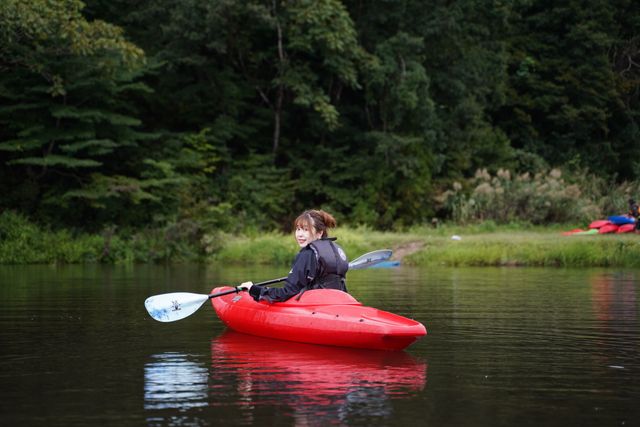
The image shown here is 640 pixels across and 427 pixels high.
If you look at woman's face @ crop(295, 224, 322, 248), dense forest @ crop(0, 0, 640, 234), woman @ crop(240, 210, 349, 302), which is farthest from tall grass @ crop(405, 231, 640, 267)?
woman's face @ crop(295, 224, 322, 248)

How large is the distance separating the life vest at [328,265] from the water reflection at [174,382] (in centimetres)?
153

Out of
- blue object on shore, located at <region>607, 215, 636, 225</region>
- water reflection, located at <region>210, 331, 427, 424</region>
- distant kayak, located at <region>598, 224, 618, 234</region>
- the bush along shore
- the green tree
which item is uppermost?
the green tree

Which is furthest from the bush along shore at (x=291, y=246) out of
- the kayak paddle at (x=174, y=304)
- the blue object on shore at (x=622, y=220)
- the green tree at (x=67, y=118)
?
the kayak paddle at (x=174, y=304)

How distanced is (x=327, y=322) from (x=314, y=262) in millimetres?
624

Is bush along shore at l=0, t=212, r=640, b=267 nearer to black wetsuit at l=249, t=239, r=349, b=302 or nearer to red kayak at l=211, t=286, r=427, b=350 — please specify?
red kayak at l=211, t=286, r=427, b=350

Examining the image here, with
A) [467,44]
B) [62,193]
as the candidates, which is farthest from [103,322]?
[467,44]

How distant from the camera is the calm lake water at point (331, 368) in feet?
19.6

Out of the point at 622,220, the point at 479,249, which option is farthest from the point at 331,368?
the point at 622,220

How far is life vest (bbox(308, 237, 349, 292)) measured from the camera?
367 inches

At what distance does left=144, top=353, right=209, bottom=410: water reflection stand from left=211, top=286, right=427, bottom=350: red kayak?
1218 mm

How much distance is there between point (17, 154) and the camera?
2825 centimetres

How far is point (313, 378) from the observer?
23.8ft

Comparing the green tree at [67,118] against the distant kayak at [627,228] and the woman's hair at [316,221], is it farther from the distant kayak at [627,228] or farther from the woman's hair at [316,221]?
the woman's hair at [316,221]

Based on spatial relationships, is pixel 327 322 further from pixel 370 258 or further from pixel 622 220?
pixel 622 220
